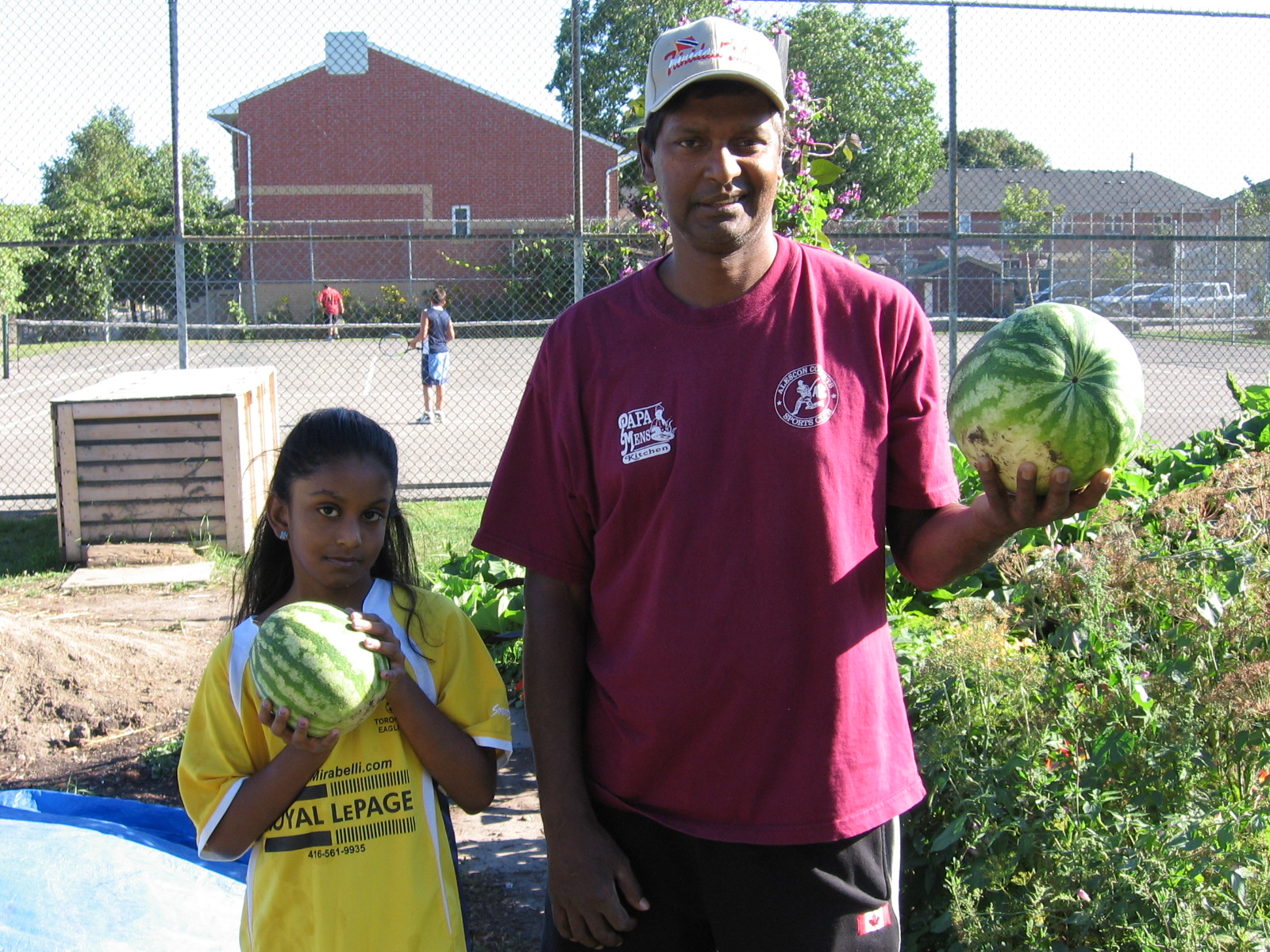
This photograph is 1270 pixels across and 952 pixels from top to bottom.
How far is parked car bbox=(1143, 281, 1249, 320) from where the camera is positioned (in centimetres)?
1494

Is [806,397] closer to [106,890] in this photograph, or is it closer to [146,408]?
[106,890]

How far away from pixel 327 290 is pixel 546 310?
16.2 feet

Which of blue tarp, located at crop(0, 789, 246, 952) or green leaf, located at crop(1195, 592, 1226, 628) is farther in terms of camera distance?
blue tarp, located at crop(0, 789, 246, 952)

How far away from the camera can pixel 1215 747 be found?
245cm

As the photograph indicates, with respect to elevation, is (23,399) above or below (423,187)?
below

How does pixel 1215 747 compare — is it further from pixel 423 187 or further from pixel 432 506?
pixel 423 187

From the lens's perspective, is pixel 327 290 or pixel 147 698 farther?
pixel 327 290

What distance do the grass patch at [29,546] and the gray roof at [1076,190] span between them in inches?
342

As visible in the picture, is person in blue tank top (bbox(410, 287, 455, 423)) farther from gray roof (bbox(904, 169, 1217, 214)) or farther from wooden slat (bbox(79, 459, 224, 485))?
gray roof (bbox(904, 169, 1217, 214))

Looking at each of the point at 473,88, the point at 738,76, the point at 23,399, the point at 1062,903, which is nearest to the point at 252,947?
the point at 1062,903

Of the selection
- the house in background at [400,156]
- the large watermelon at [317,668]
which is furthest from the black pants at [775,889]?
the house in background at [400,156]

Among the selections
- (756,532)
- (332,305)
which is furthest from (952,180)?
(332,305)

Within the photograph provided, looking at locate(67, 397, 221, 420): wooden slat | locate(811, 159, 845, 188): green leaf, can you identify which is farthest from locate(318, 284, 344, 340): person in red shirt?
locate(811, 159, 845, 188): green leaf

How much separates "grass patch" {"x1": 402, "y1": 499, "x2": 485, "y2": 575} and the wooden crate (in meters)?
1.30
